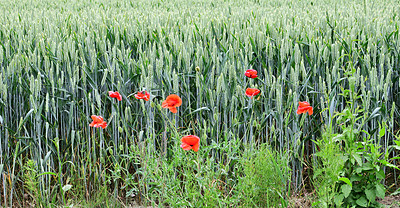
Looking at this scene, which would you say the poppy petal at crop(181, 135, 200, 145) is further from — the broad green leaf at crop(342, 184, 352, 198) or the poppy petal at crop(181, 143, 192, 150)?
the broad green leaf at crop(342, 184, 352, 198)

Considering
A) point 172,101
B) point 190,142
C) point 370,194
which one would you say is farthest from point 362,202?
point 172,101

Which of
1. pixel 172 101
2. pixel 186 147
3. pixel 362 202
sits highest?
pixel 172 101

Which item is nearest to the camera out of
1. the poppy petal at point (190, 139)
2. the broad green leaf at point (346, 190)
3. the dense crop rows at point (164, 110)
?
the poppy petal at point (190, 139)

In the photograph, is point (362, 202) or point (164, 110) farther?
point (164, 110)

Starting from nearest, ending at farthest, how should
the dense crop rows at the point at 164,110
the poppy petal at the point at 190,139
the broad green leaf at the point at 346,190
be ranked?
the poppy petal at the point at 190,139, the broad green leaf at the point at 346,190, the dense crop rows at the point at 164,110

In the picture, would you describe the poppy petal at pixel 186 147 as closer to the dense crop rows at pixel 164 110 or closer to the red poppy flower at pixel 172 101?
the red poppy flower at pixel 172 101

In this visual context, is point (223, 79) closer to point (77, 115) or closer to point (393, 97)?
point (77, 115)

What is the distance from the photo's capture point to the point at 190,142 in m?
1.51

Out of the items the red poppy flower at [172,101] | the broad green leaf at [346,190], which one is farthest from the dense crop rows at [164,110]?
the broad green leaf at [346,190]

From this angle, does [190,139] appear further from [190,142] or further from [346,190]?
[346,190]

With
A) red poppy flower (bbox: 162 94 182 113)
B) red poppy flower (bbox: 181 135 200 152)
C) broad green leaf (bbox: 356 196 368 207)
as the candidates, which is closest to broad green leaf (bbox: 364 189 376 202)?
broad green leaf (bbox: 356 196 368 207)

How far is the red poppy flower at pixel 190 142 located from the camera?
4.92 ft

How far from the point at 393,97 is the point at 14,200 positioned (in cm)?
221

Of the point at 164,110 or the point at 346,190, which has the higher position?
the point at 164,110
